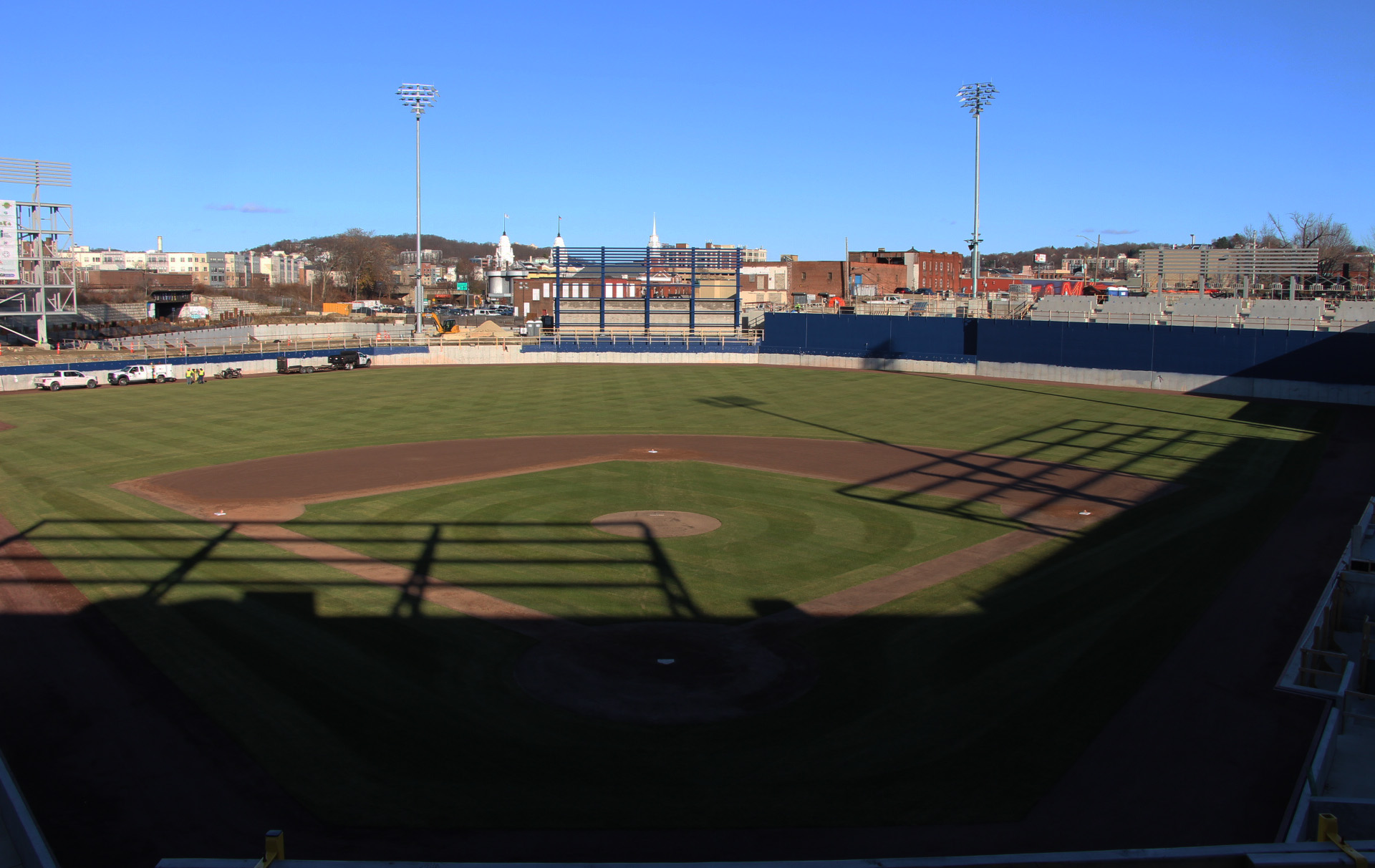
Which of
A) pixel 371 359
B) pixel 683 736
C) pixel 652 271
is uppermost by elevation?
pixel 652 271

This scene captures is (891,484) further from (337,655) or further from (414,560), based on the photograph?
(337,655)

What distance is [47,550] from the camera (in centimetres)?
2003

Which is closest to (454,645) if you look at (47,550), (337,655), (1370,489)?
(337,655)

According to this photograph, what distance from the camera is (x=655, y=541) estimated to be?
67.6 ft

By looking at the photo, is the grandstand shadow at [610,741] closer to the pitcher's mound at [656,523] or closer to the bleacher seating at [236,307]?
the pitcher's mound at [656,523]

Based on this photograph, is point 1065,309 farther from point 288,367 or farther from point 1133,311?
point 288,367

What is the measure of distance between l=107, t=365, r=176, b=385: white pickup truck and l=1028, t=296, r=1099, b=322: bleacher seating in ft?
182

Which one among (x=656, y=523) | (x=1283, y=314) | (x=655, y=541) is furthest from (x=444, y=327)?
(x=655, y=541)


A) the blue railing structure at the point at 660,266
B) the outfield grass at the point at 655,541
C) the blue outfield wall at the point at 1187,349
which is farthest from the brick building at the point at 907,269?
the outfield grass at the point at 655,541

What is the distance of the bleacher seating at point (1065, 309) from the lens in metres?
61.2

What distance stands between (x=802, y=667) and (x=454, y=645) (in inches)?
221

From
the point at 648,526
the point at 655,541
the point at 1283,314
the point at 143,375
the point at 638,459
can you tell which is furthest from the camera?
the point at 1283,314

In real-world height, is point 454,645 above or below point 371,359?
below

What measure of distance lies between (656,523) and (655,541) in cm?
159
